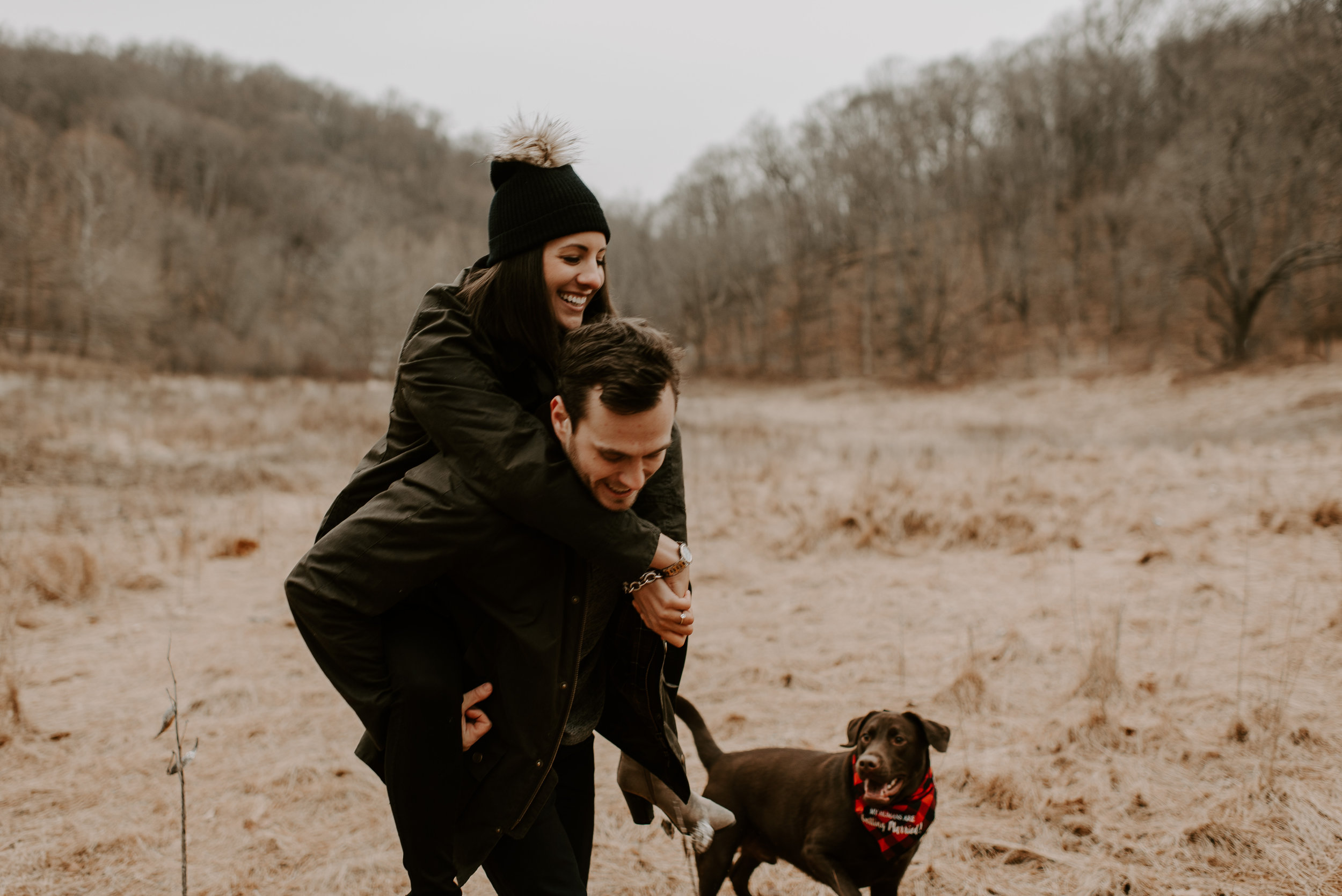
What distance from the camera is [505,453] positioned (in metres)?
1.74

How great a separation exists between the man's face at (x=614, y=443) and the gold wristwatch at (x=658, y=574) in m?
0.18

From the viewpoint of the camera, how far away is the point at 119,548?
827 cm

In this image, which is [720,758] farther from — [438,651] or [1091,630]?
[1091,630]

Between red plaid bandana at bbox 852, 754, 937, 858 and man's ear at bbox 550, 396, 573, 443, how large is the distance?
179 centimetres

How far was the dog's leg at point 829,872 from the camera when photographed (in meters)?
2.69

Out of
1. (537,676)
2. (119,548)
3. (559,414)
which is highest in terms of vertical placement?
(559,414)

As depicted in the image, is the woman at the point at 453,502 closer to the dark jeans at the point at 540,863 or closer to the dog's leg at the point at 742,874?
Answer: the dark jeans at the point at 540,863

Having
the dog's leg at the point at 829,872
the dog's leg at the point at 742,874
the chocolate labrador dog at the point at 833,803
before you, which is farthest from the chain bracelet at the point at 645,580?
the dog's leg at the point at 742,874

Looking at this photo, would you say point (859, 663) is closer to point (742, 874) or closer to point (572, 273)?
point (742, 874)

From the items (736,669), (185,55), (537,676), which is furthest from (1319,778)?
(185,55)

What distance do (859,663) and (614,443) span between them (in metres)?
4.71

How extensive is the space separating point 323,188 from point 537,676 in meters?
82.2

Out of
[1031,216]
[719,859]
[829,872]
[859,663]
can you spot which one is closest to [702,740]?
[719,859]

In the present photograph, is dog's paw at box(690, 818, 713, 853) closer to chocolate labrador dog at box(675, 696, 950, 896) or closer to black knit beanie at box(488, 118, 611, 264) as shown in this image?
chocolate labrador dog at box(675, 696, 950, 896)
